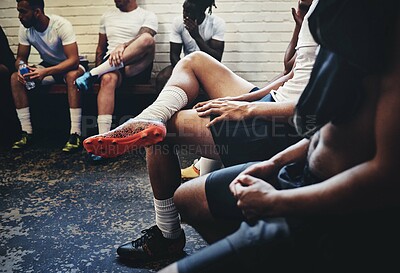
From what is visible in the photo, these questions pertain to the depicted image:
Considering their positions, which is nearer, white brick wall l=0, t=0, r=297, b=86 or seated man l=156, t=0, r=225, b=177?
seated man l=156, t=0, r=225, b=177

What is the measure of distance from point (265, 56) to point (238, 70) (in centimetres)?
30

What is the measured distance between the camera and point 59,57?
11.9 feet

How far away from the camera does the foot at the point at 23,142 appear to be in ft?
10.8

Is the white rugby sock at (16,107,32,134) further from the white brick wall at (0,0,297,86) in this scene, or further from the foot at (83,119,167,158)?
the foot at (83,119,167,158)

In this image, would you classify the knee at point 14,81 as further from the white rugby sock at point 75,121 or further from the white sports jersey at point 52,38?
the white rugby sock at point 75,121

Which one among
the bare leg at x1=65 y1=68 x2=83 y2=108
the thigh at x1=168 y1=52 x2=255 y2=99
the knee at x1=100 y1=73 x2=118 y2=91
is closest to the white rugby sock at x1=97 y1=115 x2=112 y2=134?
the knee at x1=100 y1=73 x2=118 y2=91

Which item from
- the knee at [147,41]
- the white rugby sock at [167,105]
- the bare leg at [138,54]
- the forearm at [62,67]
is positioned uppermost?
the white rugby sock at [167,105]

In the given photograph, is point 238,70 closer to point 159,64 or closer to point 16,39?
point 159,64

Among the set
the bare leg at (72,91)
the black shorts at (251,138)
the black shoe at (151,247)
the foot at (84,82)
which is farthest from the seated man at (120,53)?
the black shorts at (251,138)

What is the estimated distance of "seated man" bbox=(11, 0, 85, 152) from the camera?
11.0 ft

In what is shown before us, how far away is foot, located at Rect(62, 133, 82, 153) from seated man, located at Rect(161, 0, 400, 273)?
8.57 feet

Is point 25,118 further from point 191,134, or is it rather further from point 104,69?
point 191,134

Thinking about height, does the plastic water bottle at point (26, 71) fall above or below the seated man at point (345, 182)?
below

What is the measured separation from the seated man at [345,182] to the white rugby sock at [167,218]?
2.45ft
